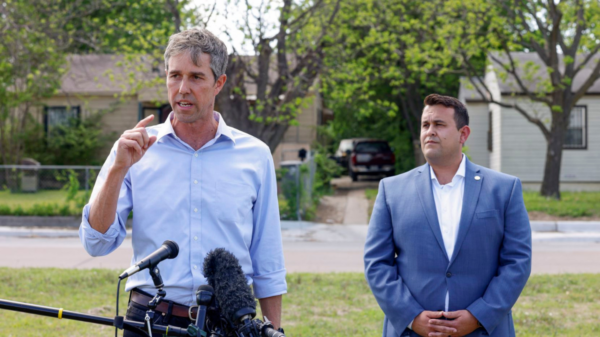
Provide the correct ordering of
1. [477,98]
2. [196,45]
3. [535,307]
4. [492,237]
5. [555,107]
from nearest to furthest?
[196,45] < [492,237] < [535,307] < [555,107] < [477,98]

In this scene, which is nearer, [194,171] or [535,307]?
[194,171]

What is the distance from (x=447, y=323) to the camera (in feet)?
12.3

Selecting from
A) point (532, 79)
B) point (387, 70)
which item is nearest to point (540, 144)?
point (532, 79)

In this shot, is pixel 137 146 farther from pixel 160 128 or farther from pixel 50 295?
pixel 50 295

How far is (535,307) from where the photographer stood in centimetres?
827

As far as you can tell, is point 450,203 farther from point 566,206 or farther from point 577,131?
point 577,131

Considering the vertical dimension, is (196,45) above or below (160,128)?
above

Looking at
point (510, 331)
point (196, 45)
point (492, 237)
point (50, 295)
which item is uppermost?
point (196, 45)

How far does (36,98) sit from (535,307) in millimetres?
22916

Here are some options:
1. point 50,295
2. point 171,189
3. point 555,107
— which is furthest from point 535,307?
point 555,107

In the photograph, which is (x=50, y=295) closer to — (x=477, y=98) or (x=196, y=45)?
(x=196, y=45)

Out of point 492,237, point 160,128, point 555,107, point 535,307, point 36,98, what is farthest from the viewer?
point 36,98

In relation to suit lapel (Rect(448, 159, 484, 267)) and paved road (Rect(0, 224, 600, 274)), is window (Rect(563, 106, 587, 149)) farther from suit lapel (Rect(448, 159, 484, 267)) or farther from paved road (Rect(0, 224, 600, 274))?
suit lapel (Rect(448, 159, 484, 267))

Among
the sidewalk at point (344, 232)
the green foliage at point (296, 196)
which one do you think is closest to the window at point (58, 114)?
the sidewalk at point (344, 232)
